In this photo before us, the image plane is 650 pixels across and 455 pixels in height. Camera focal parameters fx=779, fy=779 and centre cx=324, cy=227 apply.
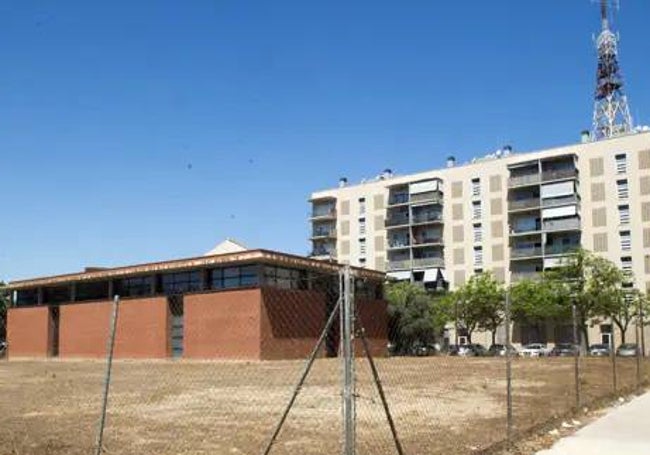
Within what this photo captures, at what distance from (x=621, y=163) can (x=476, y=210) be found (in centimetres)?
1859

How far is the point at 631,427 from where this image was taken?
14492mm

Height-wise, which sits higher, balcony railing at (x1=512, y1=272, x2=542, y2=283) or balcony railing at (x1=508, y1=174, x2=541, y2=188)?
balcony railing at (x1=508, y1=174, x2=541, y2=188)

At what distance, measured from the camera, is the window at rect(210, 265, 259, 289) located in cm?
5766

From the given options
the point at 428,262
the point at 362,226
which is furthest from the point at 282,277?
the point at 362,226

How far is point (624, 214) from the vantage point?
281 ft

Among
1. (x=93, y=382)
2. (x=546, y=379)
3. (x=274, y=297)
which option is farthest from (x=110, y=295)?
(x=546, y=379)

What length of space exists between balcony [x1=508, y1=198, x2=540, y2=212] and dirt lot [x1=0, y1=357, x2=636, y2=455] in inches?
2498

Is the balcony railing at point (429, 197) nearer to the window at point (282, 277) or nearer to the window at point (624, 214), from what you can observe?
the window at point (624, 214)

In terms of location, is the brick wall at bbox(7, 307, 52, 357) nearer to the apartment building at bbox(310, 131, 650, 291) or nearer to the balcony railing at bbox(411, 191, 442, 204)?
the apartment building at bbox(310, 131, 650, 291)

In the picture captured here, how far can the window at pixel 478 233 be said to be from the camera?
96.9 metres

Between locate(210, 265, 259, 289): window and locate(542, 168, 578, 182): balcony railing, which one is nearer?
locate(210, 265, 259, 289): window

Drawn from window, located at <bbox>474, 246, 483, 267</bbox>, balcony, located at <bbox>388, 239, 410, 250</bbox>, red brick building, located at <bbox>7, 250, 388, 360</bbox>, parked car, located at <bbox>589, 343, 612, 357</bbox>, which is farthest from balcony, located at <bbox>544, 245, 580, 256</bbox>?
red brick building, located at <bbox>7, 250, 388, 360</bbox>

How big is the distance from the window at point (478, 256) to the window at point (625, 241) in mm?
17377

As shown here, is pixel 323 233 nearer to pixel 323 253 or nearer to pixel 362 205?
pixel 323 253
